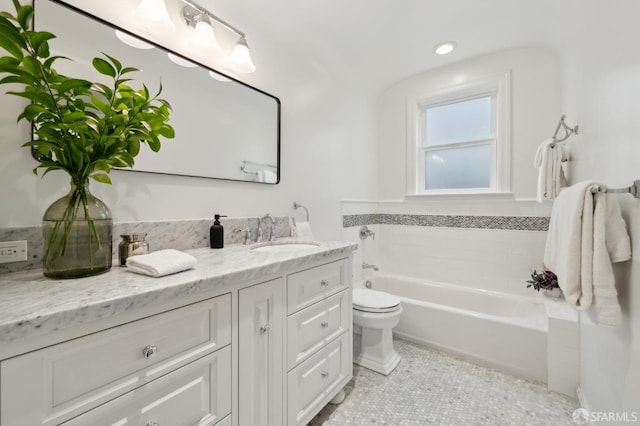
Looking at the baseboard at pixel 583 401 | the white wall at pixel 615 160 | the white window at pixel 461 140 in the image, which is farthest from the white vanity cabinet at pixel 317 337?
the white window at pixel 461 140

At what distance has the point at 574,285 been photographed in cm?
107

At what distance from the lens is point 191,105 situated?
141 cm

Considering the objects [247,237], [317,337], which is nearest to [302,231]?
[247,237]

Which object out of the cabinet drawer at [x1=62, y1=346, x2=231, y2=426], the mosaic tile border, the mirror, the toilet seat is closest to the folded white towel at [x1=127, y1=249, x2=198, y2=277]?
the cabinet drawer at [x1=62, y1=346, x2=231, y2=426]

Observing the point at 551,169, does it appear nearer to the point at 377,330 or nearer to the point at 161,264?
the point at 377,330

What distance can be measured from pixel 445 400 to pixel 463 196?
1.73 m

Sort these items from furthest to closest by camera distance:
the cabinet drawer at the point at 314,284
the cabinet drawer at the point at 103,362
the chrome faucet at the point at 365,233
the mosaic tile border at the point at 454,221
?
1. the chrome faucet at the point at 365,233
2. the mosaic tile border at the point at 454,221
3. the cabinet drawer at the point at 314,284
4. the cabinet drawer at the point at 103,362

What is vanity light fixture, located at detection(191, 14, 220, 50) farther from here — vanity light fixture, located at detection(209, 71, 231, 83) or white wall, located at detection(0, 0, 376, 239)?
white wall, located at detection(0, 0, 376, 239)

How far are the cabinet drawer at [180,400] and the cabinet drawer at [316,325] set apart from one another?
32cm

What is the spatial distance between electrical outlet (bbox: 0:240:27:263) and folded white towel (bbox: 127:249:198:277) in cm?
35

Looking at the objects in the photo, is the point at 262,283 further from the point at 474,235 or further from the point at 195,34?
the point at 474,235

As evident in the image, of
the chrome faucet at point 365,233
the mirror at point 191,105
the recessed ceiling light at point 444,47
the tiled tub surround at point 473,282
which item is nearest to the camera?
the mirror at point 191,105

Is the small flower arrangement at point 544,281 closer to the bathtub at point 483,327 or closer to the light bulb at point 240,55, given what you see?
the bathtub at point 483,327

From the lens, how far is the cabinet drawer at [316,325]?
45.9 inches
